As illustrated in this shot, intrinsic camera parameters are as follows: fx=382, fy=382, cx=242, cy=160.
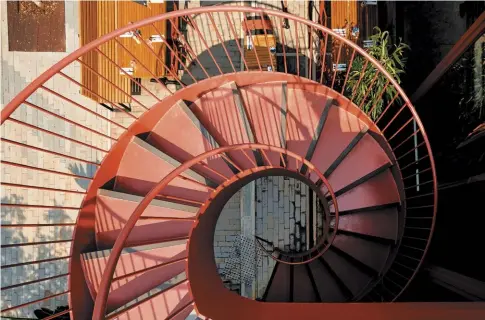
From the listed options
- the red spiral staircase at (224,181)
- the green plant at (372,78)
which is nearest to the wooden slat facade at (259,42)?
the red spiral staircase at (224,181)

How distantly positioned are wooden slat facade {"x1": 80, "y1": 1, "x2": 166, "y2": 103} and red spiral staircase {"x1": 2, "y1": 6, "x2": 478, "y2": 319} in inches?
74.4

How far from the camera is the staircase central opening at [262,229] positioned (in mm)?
7527

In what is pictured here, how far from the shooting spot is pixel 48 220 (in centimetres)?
789

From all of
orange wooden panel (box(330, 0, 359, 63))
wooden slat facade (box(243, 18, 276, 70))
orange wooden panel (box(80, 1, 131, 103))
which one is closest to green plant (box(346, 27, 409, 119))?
orange wooden panel (box(330, 0, 359, 63))

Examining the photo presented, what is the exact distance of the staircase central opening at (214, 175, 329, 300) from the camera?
7527 mm

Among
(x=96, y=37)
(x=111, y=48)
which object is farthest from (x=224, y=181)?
(x=96, y=37)

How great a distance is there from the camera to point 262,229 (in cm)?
766

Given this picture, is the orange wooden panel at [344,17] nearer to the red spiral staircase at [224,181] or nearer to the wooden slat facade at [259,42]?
the wooden slat facade at [259,42]

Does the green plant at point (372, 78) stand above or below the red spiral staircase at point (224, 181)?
above

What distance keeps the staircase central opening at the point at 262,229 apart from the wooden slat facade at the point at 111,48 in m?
2.95

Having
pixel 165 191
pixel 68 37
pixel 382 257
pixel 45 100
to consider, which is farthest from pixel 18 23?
pixel 382 257

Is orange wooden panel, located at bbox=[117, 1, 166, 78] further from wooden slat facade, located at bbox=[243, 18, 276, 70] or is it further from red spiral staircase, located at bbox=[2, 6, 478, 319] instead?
red spiral staircase, located at bbox=[2, 6, 478, 319]

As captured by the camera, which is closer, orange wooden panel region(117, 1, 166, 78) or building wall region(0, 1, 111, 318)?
orange wooden panel region(117, 1, 166, 78)

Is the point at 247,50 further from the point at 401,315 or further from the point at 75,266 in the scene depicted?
the point at 401,315
